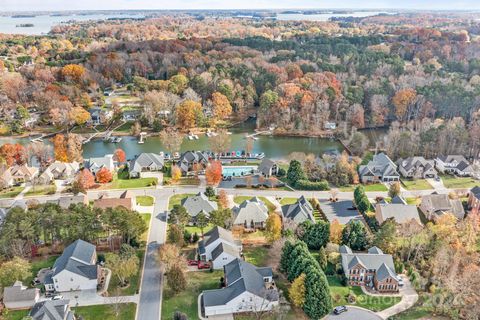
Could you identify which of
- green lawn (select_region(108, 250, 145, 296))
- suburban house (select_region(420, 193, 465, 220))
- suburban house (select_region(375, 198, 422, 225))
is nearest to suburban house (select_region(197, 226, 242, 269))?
green lawn (select_region(108, 250, 145, 296))

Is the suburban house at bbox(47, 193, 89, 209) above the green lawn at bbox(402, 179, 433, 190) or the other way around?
above

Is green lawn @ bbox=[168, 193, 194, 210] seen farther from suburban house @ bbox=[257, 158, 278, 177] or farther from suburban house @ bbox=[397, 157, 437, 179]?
suburban house @ bbox=[397, 157, 437, 179]

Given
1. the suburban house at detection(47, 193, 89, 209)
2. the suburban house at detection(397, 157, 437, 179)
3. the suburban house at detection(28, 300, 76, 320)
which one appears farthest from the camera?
the suburban house at detection(397, 157, 437, 179)

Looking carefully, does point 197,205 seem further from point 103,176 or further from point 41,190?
point 41,190

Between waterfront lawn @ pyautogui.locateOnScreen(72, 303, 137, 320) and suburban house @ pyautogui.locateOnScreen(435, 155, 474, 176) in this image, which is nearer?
waterfront lawn @ pyautogui.locateOnScreen(72, 303, 137, 320)

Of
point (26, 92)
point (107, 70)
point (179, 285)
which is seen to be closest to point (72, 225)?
point (179, 285)

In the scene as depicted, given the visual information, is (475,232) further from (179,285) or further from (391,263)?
(179,285)

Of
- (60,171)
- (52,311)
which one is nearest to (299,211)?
(52,311)
